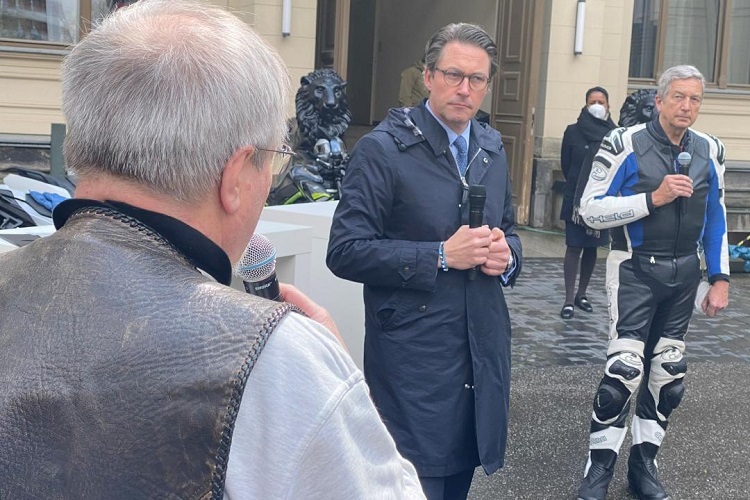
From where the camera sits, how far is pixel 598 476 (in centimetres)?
471

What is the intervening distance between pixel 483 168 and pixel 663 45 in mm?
11061

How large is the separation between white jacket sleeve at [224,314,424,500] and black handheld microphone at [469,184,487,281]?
6.86 ft

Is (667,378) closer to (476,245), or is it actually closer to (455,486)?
(455,486)

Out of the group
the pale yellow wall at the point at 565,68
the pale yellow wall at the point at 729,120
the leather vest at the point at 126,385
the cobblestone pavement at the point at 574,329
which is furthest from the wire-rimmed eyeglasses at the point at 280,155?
the pale yellow wall at the point at 729,120

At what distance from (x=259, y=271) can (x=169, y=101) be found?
68 cm

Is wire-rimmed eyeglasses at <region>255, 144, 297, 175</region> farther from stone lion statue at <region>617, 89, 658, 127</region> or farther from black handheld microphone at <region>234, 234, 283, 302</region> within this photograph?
stone lion statue at <region>617, 89, 658, 127</region>

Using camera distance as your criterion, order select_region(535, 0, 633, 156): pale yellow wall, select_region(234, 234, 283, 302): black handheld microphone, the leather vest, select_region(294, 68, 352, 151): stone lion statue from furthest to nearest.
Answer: select_region(535, 0, 633, 156): pale yellow wall
select_region(294, 68, 352, 151): stone lion statue
select_region(234, 234, 283, 302): black handheld microphone
the leather vest

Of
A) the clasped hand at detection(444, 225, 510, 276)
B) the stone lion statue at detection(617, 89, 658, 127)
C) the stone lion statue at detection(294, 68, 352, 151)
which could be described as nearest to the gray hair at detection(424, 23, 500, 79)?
the clasped hand at detection(444, 225, 510, 276)

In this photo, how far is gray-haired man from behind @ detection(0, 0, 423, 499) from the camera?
119 cm

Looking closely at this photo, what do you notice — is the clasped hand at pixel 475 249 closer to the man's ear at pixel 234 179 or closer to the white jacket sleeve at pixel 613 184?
the white jacket sleeve at pixel 613 184

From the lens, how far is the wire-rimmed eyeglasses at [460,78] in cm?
348

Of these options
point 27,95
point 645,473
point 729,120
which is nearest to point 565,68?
point 729,120

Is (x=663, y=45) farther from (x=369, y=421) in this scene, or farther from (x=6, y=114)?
(x=369, y=421)

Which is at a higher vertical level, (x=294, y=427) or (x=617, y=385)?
(x=294, y=427)
